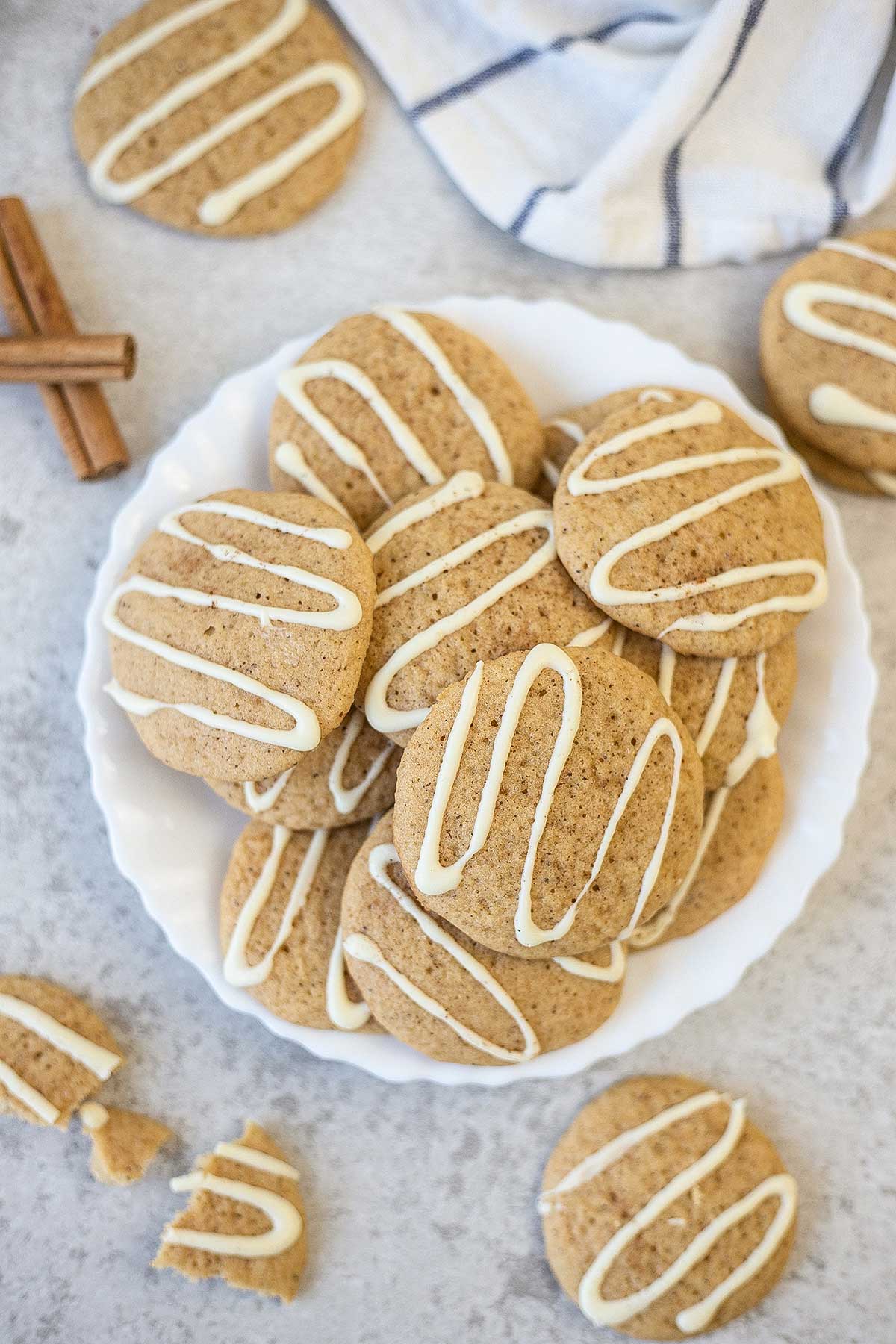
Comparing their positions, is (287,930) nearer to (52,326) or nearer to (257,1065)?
(257,1065)

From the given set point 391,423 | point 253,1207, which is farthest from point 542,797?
point 253,1207

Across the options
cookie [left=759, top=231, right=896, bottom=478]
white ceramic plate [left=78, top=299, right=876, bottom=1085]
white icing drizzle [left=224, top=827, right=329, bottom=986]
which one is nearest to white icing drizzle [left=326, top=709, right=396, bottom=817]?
white icing drizzle [left=224, top=827, right=329, bottom=986]

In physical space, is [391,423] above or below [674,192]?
below

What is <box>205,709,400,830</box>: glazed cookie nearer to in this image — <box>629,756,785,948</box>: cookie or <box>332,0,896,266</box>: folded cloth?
<box>629,756,785,948</box>: cookie

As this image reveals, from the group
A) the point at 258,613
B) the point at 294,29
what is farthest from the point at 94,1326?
the point at 294,29

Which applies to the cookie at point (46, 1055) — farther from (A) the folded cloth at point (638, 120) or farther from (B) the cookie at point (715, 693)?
(A) the folded cloth at point (638, 120)

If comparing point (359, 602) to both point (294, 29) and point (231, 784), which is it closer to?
point (231, 784)

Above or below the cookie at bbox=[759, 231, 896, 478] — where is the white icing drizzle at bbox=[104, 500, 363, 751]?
below
